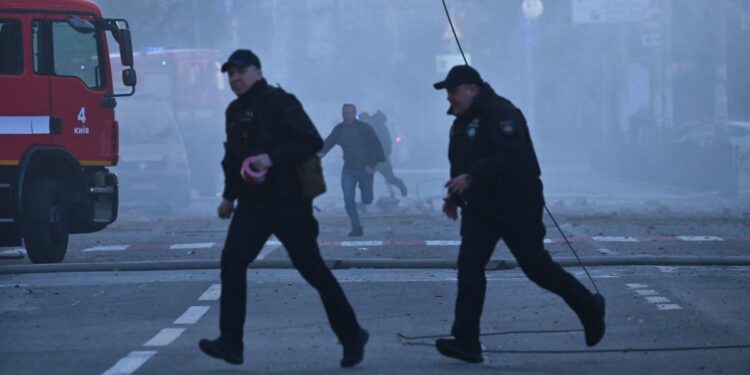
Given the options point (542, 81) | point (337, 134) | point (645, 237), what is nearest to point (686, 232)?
point (645, 237)

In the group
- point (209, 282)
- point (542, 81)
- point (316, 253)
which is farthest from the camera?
point (542, 81)

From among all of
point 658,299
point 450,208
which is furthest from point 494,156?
point 658,299

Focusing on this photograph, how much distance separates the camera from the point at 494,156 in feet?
24.5

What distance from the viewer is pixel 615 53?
47.3 meters

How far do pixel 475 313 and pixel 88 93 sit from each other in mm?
7641

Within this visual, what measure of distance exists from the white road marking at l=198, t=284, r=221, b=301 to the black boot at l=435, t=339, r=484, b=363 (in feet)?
11.3

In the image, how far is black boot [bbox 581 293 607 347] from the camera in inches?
302

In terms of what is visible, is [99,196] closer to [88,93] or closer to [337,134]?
[88,93]

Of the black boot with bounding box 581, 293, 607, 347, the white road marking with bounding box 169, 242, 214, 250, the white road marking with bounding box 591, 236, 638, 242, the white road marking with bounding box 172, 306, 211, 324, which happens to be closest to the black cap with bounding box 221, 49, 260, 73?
the black boot with bounding box 581, 293, 607, 347

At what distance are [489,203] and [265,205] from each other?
1.21 meters

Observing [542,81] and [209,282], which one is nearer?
[209,282]

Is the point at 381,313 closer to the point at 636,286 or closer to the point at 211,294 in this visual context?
the point at 211,294

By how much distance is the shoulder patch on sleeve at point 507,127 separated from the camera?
7.49 metres

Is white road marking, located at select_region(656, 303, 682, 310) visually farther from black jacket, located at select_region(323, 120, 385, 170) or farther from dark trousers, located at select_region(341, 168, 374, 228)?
black jacket, located at select_region(323, 120, 385, 170)
